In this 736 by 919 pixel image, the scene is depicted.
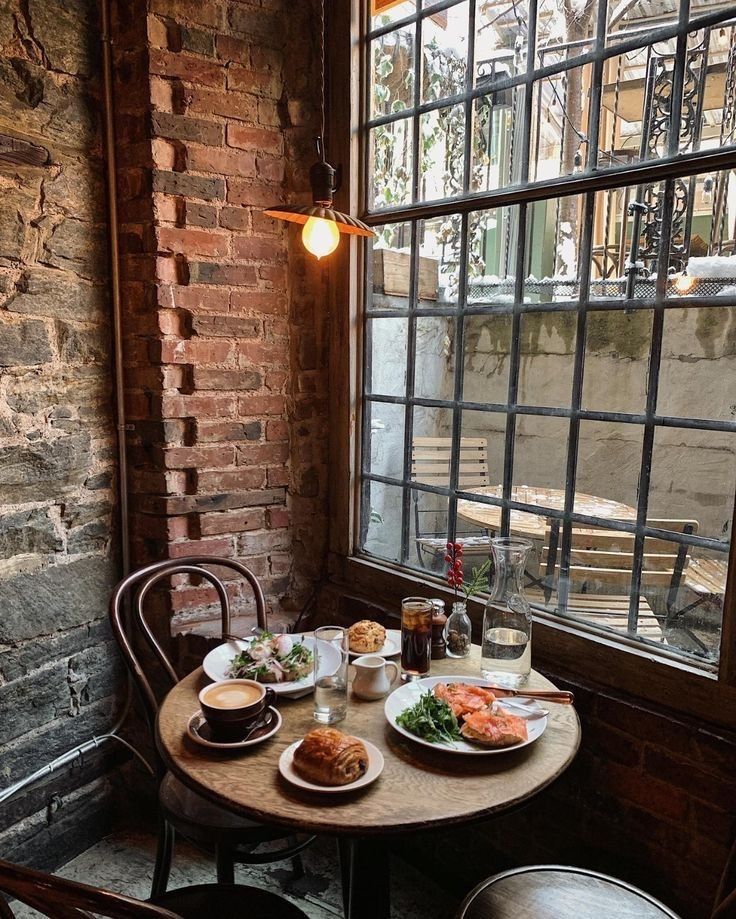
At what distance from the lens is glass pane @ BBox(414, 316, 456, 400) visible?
2.10 metres

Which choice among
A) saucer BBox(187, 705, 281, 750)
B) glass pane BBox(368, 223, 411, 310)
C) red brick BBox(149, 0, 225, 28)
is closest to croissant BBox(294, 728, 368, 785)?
saucer BBox(187, 705, 281, 750)

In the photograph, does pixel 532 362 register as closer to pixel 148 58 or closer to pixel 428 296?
pixel 428 296

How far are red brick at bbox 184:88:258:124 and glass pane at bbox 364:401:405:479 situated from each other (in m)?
0.98

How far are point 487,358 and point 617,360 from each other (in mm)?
394

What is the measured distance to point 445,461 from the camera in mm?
2141

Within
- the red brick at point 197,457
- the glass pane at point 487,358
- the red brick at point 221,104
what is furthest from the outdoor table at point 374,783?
the red brick at point 221,104

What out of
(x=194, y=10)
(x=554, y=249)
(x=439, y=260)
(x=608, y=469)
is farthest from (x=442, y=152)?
(x=608, y=469)

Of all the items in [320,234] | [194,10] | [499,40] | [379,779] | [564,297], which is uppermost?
[194,10]

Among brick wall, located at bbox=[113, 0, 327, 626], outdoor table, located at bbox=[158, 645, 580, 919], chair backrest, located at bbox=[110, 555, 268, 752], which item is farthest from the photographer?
brick wall, located at bbox=[113, 0, 327, 626]

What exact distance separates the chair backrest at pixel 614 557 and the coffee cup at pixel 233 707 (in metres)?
0.89

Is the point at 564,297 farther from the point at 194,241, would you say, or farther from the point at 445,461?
the point at 194,241

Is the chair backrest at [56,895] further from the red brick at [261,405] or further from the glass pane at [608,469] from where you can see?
the red brick at [261,405]

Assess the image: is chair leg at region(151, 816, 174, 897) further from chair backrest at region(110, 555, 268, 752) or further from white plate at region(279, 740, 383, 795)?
white plate at region(279, 740, 383, 795)

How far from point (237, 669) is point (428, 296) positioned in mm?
1229
